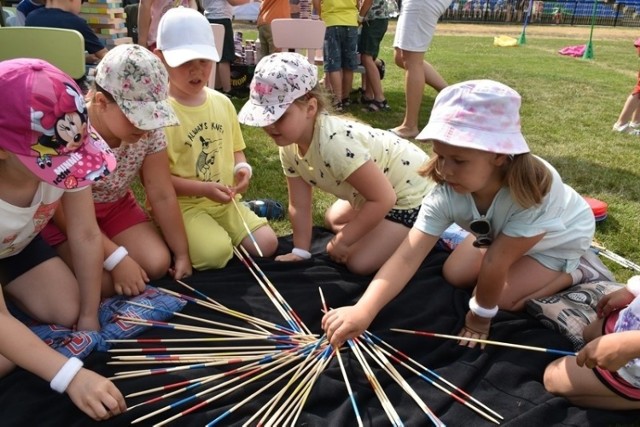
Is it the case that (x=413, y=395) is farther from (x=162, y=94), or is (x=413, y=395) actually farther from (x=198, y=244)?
(x=162, y=94)

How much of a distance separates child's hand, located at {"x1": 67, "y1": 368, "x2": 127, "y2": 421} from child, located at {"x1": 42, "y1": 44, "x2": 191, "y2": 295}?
0.67 m

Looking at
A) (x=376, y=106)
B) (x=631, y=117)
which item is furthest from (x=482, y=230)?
(x=631, y=117)

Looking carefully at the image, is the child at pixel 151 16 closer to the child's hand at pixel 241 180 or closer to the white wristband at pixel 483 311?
the child's hand at pixel 241 180

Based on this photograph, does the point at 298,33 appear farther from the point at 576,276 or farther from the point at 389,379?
the point at 389,379

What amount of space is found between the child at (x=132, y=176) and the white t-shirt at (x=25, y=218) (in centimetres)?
29

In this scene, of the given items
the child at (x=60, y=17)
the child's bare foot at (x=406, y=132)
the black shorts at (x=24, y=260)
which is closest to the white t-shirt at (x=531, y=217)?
the black shorts at (x=24, y=260)

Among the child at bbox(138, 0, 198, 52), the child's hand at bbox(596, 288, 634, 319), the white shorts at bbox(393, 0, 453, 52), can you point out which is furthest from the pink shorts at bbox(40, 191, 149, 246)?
the white shorts at bbox(393, 0, 453, 52)

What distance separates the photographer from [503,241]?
197cm

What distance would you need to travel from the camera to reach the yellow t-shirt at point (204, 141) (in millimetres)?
2658

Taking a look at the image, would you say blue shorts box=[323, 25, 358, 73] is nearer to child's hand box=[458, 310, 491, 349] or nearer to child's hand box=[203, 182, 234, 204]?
child's hand box=[203, 182, 234, 204]

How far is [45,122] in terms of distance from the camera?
1.55 metres

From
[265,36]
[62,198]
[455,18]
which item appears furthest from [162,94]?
[455,18]

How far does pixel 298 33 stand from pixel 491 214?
3.91 meters

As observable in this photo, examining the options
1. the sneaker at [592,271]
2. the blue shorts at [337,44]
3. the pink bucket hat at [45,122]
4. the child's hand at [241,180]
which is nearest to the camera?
the pink bucket hat at [45,122]
